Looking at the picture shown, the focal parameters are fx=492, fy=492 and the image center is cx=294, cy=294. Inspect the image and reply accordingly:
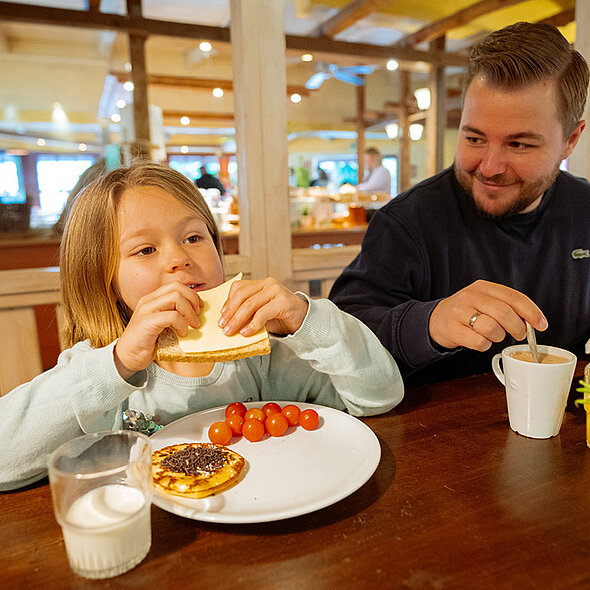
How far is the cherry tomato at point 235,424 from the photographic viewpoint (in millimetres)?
928

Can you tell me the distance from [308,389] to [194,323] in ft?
1.31

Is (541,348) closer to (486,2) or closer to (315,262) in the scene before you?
(315,262)

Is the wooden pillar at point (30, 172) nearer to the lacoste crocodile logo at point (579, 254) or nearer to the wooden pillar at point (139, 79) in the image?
the wooden pillar at point (139, 79)

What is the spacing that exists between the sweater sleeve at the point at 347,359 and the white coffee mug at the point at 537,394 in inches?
9.3

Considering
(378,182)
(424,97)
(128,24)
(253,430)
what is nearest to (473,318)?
(253,430)

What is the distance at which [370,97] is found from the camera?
9000 mm

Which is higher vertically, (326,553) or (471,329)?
(471,329)

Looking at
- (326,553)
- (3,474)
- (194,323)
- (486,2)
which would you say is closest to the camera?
(326,553)

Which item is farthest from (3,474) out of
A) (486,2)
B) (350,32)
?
(350,32)

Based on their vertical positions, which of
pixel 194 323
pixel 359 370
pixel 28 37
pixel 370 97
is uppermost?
pixel 28 37

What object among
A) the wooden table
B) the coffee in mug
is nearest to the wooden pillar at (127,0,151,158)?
the coffee in mug

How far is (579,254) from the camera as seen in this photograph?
1.71 meters

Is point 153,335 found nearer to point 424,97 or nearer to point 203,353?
point 203,353

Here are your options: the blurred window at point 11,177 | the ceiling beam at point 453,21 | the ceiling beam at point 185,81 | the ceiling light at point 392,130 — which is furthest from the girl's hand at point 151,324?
the ceiling light at point 392,130
